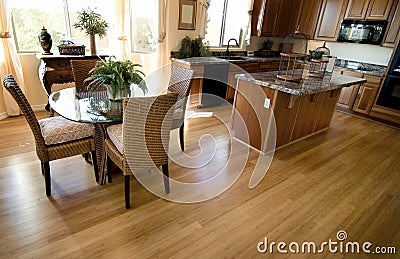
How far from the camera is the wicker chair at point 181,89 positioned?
8.79 ft

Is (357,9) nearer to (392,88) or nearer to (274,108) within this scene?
(392,88)

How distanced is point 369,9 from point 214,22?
9.52 feet

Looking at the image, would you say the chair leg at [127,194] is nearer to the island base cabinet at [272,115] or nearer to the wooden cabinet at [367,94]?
the island base cabinet at [272,115]

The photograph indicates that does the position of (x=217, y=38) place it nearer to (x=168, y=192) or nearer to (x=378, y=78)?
(x=378, y=78)

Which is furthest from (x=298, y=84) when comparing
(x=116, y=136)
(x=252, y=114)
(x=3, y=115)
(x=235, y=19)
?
(x=3, y=115)

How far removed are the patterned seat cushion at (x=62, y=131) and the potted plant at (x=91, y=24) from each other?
1.73 meters

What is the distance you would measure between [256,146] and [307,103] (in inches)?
36.6

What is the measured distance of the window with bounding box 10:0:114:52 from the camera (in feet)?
10.7

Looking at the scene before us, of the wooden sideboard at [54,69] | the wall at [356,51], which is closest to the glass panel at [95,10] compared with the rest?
the wooden sideboard at [54,69]

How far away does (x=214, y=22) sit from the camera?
192 inches

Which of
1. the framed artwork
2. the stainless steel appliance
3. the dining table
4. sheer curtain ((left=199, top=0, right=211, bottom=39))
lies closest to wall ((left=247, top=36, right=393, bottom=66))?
the stainless steel appliance

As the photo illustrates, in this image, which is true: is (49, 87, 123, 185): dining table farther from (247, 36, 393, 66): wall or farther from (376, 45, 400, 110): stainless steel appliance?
(376, 45, 400, 110): stainless steel appliance

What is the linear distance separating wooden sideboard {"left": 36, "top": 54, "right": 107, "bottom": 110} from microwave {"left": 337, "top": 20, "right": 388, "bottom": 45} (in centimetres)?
490

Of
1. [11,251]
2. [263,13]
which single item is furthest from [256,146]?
[263,13]
